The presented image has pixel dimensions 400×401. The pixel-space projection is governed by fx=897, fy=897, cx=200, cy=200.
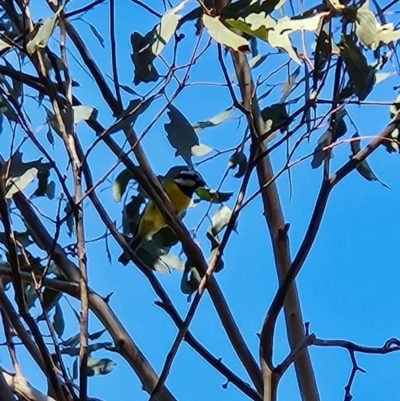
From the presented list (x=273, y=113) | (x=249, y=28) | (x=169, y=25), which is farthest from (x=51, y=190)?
(x=249, y=28)

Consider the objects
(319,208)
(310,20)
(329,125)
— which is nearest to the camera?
(310,20)

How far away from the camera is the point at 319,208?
1.07 m

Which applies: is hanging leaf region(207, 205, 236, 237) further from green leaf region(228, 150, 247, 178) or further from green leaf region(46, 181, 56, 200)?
green leaf region(46, 181, 56, 200)

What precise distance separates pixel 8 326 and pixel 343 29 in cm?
61

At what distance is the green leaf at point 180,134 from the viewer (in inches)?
45.2

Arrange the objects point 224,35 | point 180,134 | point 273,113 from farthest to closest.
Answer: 1. point 273,113
2. point 180,134
3. point 224,35

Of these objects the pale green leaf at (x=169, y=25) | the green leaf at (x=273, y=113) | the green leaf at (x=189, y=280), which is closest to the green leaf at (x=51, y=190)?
the green leaf at (x=189, y=280)

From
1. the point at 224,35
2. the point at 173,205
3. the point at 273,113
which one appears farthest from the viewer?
the point at 173,205

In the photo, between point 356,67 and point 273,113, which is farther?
point 273,113

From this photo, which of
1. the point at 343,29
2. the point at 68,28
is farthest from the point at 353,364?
the point at 68,28

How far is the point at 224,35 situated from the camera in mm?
943

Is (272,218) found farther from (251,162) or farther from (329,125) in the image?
(251,162)

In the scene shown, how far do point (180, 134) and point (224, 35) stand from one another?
24cm

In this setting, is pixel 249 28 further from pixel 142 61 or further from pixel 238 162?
pixel 238 162
